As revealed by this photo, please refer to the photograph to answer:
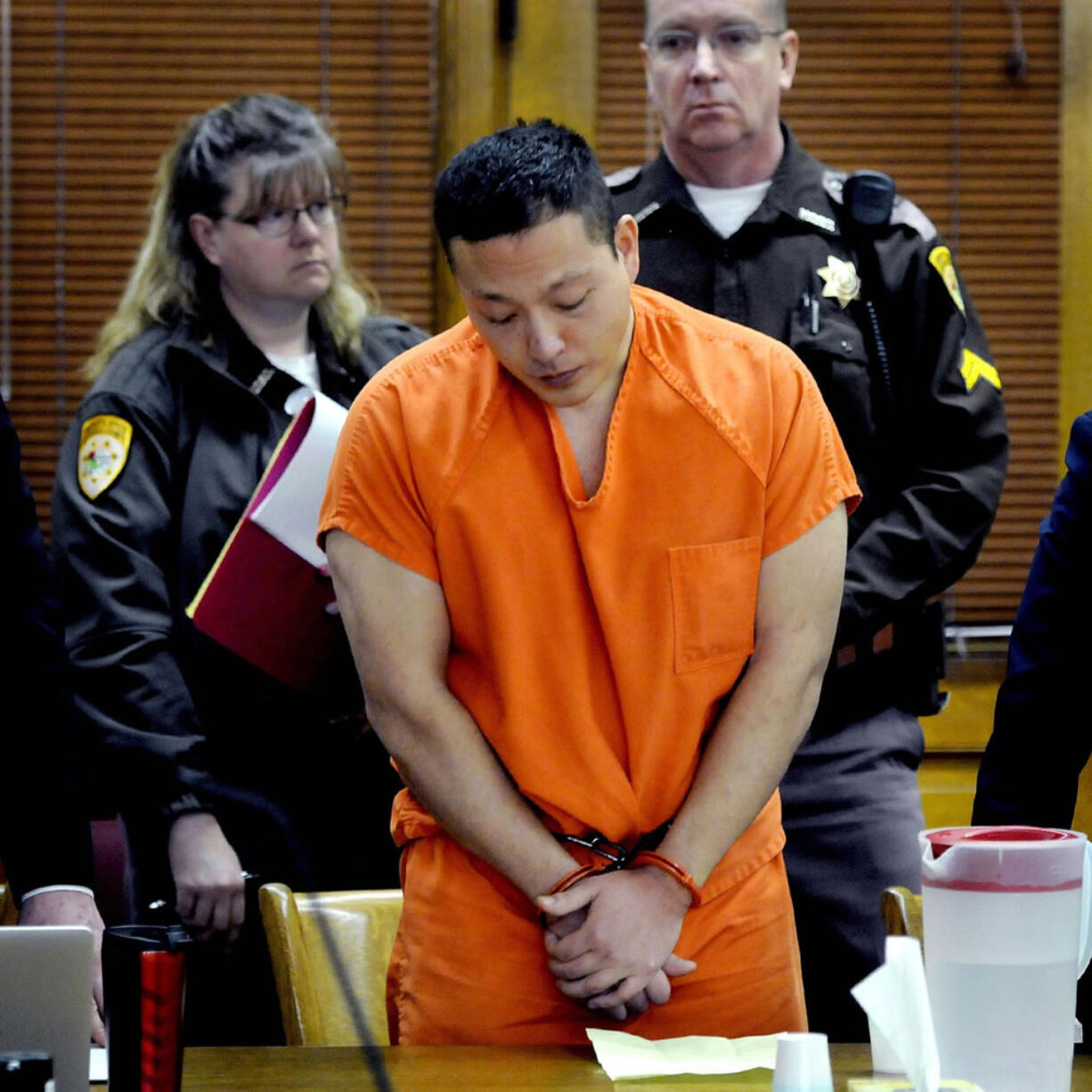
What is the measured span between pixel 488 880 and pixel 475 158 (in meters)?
0.64

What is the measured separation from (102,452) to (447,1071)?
3.49 ft

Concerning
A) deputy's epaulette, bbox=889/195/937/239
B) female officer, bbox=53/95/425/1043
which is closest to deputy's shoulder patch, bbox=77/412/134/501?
female officer, bbox=53/95/425/1043

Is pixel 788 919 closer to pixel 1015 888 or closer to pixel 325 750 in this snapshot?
pixel 1015 888

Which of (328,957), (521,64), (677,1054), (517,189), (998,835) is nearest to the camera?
(998,835)

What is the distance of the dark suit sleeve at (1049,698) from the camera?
5.03 ft

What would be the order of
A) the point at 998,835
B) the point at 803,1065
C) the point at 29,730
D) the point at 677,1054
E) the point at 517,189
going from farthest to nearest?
1. the point at 29,730
2. the point at 517,189
3. the point at 677,1054
4. the point at 998,835
5. the point at 803,1065

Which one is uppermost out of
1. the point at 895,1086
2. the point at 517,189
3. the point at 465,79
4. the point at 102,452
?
the point at 465,79

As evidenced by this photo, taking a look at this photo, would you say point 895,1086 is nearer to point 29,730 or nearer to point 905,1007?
point 905,1007

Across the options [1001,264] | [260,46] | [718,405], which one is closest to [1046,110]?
[1001,264]

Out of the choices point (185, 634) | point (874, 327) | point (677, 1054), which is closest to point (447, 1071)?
point (677, 1054)

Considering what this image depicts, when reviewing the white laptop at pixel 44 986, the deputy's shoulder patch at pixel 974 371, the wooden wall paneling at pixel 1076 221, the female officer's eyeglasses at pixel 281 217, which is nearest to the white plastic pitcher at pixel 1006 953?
the white laptop at pixel 44 986

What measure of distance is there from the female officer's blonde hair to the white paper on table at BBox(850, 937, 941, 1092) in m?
1.38

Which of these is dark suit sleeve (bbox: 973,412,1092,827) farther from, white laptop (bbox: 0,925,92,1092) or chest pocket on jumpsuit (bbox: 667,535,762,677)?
white laptop (bbox: 0,925,92,1092)

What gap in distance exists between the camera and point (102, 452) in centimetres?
211
